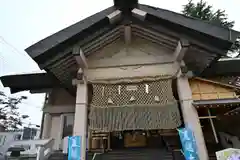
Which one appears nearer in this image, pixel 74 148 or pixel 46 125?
pixel 74 148

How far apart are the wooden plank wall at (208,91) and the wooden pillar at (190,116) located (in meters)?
0.96

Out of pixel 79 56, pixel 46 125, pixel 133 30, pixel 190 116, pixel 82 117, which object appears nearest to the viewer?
pixel 190 116

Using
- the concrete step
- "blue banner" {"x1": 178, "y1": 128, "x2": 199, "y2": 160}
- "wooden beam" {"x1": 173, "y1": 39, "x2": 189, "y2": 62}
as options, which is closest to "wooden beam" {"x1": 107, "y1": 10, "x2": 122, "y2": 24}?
"wooden beam" {"x1": 173, "y1": 39, "x2": 189, "y2": 62}

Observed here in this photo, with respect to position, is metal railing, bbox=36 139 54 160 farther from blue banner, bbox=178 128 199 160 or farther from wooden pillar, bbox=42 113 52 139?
blue banner, bbox=178 128 199 160

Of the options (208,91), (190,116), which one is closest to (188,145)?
(190,116)

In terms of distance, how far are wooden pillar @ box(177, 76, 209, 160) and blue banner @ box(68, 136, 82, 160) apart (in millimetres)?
3907

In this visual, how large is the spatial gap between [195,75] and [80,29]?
A: 544cm

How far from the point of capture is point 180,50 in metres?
7.05

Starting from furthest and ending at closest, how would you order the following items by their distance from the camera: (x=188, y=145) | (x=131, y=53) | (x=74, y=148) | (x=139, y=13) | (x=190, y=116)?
(x=131, y=53), (x=139, y=13), (x=190, y=116), (x=74, y=148), (x=188, y=145)

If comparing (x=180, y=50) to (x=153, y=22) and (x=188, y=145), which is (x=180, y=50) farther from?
(x=188, y=145)

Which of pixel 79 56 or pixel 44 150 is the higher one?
pixel 79 56

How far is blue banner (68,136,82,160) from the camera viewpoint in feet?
19.1

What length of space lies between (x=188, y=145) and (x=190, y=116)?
120 cm

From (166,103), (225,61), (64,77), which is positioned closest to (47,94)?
(64,77)
